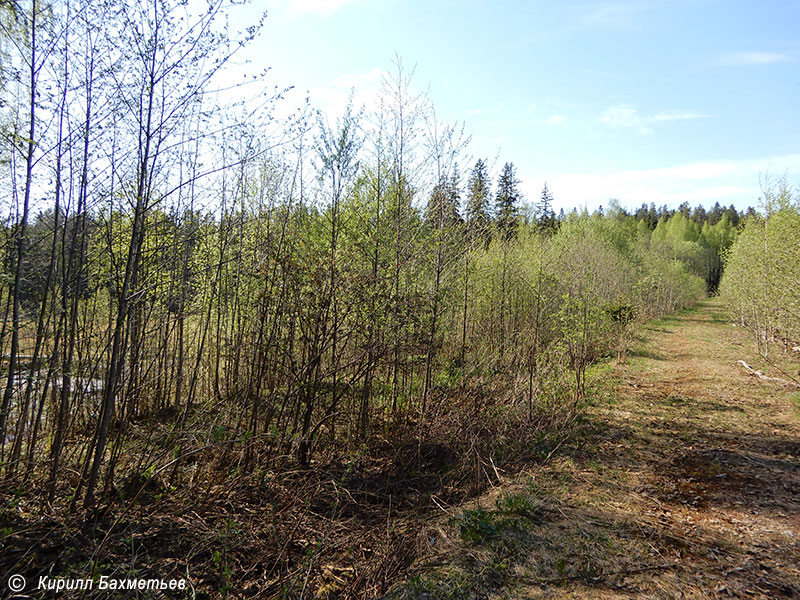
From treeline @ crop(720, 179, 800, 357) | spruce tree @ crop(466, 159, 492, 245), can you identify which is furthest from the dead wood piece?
spruce tree @ crop(466, 159, 492, 245)

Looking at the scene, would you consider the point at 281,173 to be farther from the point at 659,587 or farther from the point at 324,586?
the point at 659,587

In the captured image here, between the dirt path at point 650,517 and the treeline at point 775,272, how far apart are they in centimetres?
399

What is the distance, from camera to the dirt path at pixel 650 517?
2.94 metres

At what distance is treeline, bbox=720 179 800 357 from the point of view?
9.52 meters

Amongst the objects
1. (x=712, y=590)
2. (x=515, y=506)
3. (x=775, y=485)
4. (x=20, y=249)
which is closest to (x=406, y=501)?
(x=515, y=506)

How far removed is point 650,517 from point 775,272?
10405 mm

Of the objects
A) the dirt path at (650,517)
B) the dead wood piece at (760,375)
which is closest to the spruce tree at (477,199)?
the dirt path at (650,517)

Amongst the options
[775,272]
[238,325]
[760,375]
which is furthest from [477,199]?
[775,272]

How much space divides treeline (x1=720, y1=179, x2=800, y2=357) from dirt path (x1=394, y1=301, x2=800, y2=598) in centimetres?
399

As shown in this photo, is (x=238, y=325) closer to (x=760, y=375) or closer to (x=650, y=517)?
(x=650, y=517)

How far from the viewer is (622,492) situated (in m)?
4.27

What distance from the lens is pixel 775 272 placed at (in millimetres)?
10539

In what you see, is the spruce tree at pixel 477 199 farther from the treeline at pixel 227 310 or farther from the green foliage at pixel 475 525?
the green foliage at pixel 475 525

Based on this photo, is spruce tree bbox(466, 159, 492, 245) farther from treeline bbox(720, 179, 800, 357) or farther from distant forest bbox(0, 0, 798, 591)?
treeline bbox(720, 179, 800, 357)
